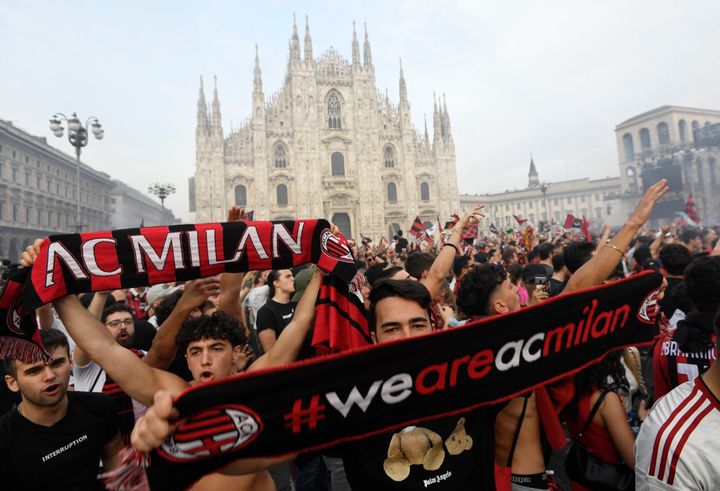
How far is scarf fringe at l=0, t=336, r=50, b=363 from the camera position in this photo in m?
1.93

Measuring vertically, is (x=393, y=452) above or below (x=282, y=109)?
below

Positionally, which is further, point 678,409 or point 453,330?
point 453,330

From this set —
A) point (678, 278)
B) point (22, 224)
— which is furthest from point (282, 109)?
point (678, 278)

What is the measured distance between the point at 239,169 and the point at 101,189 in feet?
68.3

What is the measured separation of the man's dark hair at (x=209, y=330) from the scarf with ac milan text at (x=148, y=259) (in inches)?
12.1

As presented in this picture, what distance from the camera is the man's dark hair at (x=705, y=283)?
8.00ft

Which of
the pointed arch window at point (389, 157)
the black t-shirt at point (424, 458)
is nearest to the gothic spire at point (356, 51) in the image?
the pointed arch window at point (389, 157)

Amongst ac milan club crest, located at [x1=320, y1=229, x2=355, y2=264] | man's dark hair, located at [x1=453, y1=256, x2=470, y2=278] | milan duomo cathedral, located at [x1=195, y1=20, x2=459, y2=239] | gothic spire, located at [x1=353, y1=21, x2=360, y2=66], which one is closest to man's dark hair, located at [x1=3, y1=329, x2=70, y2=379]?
ac milan club crest, located at [x1=320, y1=229, x2=355, y2=264]

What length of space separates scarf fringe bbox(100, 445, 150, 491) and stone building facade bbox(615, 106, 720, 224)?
4537 centimetres

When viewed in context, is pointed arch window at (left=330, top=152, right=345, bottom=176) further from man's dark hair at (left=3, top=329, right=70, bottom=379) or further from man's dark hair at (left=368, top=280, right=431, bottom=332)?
man's dark hair at (left=368, top=280, right=431, bottom=332)

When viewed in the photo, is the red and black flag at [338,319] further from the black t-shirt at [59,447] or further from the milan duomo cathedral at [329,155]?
the milan duomo cathedral at [329,155]

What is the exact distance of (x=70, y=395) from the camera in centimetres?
226

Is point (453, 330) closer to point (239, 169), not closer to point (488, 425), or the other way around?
point (488, 425)

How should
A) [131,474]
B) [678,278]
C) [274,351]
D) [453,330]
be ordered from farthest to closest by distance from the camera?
[678,278], [274,351], [453,330], [131,474]
